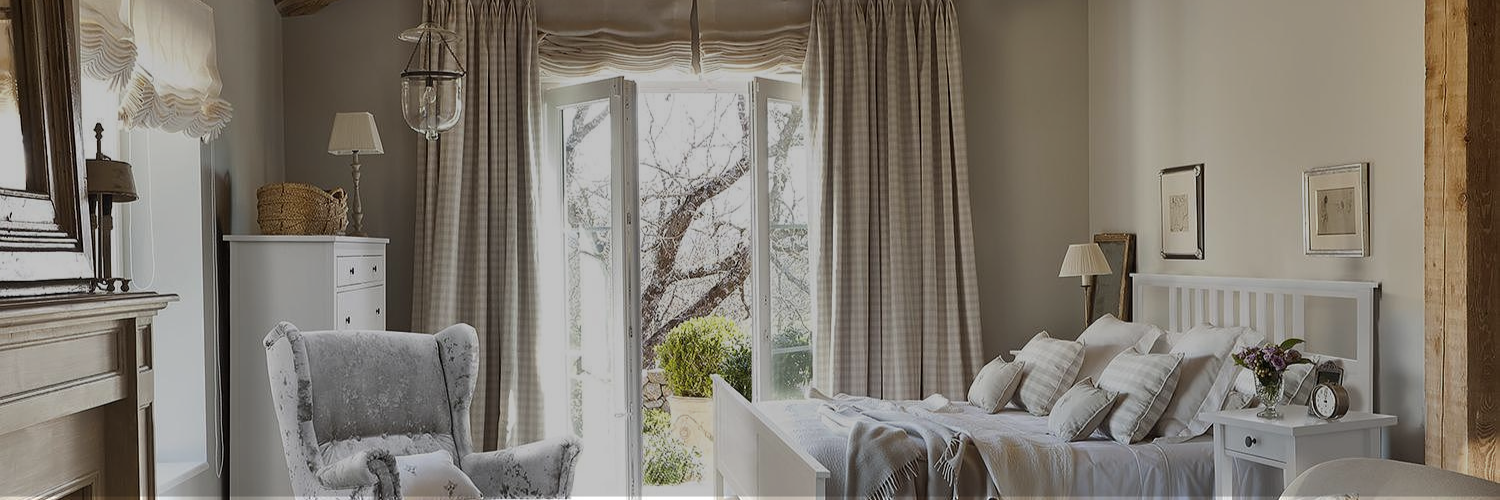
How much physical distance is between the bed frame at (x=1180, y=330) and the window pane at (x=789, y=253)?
2.03 ft

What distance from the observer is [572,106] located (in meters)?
5.09

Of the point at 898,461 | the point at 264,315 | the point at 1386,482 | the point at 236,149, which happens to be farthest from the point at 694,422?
the point at 1386,482

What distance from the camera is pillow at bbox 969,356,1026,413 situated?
4281 mm

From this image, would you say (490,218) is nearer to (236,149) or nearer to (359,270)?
(359,270)

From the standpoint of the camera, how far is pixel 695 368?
6648 millimetres

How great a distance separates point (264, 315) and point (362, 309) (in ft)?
1.25

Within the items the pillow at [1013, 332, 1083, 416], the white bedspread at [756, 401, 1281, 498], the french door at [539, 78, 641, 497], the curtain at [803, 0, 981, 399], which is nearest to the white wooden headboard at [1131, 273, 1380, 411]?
the white bedspread at [756, 401, 1281, 498]

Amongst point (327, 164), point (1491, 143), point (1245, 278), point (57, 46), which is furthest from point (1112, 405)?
point (327, 164)

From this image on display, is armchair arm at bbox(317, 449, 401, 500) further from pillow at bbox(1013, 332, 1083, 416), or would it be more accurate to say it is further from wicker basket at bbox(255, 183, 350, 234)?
pillow at bbox(1013, 332, 1083, 416)

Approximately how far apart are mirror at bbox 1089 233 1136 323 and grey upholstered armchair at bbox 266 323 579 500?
2.84m

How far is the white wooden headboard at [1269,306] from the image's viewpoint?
11.6 feet

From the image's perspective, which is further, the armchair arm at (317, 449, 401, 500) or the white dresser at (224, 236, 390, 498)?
the white dresser at (224, 236, 390, 498)

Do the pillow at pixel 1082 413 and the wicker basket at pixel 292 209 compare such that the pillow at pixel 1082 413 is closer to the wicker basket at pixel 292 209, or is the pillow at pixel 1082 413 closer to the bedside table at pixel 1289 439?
the bedside table at pixel 1289 439

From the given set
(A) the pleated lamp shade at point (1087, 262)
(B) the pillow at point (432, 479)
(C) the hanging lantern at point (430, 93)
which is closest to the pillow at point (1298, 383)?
(A) the pleated lamp shade at point (1087, 262)
